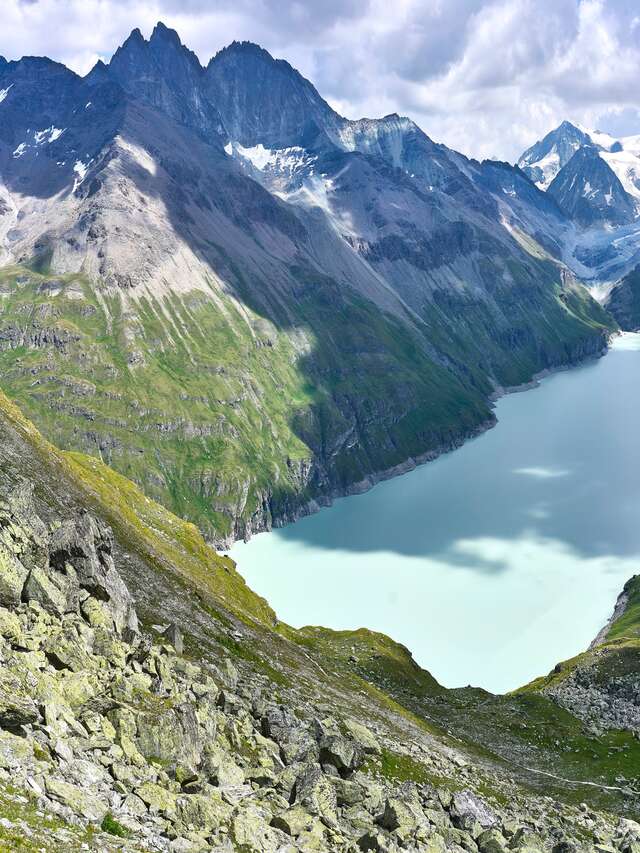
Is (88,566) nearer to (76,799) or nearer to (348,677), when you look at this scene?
(76,799)

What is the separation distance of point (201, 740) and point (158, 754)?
462cm

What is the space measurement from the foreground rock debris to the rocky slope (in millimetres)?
106

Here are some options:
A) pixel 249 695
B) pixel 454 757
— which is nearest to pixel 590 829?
pixel 454 757

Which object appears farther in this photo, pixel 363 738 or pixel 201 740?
pixel 363 738

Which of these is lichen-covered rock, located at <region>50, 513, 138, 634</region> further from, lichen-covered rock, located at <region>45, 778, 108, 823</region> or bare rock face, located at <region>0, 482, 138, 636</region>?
lichen-covered rock, located at <region>45, 778, 108, 823</region>

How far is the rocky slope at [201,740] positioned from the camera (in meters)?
29.8

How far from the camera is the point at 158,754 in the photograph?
36062 mm

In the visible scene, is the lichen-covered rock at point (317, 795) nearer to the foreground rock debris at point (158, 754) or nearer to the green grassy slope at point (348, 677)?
the foreground rock debris at point (158, 754)

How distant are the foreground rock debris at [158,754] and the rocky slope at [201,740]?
106mm

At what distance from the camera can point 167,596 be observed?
76562 millimetres

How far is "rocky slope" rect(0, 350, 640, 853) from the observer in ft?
97.9

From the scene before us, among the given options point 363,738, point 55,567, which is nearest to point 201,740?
point 55,567

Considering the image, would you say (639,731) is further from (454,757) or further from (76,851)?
(76,851)

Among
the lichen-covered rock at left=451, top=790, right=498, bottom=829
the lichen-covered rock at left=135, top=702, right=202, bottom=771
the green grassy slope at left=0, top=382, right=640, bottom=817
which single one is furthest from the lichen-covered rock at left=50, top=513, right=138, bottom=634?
the lichen-covered rock at left=451, top=790, right=498, bottom=829
